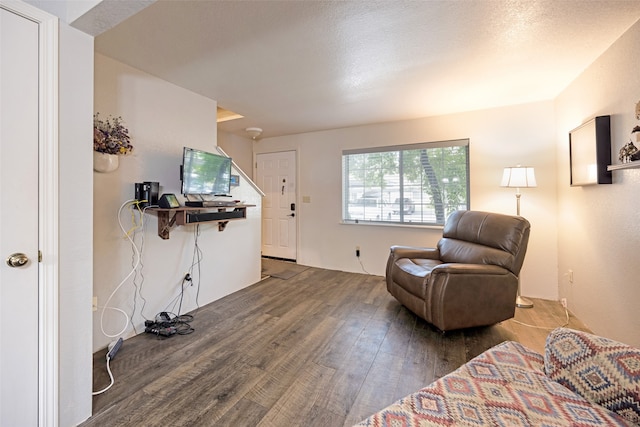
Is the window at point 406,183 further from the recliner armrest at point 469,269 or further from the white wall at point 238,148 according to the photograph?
the white wall at point 238,148

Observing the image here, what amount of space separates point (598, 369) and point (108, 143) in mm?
2890

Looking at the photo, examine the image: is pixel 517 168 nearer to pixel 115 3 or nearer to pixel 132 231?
Answer: pixel 115 3

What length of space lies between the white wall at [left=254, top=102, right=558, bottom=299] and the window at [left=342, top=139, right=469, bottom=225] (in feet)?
0.38

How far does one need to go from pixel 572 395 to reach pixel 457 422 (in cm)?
44

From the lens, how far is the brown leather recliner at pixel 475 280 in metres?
2.19

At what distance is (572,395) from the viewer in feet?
2.84

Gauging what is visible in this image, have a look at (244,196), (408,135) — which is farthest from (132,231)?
(408,135)

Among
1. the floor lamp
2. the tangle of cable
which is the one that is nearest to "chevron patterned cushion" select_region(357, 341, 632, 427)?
the tangle of cable

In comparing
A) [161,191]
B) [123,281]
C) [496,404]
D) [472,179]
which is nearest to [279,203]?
[161,191]
